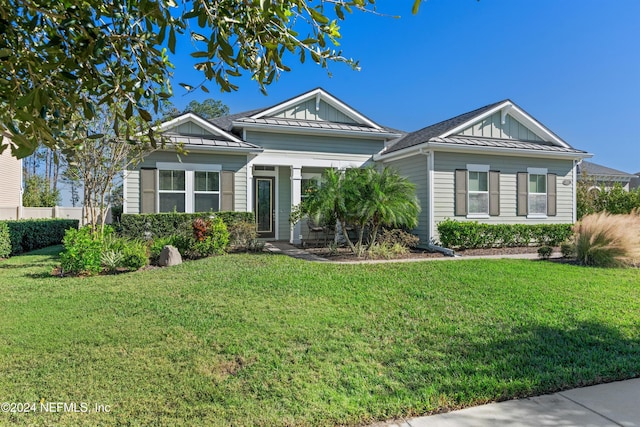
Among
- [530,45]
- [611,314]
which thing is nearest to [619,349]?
[611,314]

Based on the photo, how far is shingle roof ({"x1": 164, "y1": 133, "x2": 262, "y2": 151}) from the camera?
12.0 meters

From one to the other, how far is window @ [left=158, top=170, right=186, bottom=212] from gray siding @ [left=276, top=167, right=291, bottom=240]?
12.1 feet

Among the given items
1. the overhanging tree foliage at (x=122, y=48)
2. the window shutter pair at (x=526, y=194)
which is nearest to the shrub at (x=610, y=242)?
the window shutter pair at (x=526, y=194)

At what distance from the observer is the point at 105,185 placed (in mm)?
10344

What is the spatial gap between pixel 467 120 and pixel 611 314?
9.48 metres

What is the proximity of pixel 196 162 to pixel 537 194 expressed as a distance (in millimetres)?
12479

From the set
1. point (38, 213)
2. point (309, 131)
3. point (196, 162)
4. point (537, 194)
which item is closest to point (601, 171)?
point (537, 194)

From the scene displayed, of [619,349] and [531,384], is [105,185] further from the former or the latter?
[619,349]

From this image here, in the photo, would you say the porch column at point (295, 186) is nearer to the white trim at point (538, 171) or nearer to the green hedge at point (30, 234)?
the green hedge at point (30, 234)

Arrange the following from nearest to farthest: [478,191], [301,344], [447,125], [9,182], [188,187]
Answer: [301,344]
[188,187]
[478,191]
[447,125]
[9,182]

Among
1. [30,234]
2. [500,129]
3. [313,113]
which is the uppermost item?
[313,113]

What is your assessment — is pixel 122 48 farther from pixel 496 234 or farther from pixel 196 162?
pixel 496 234

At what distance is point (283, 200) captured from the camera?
47.9 ft

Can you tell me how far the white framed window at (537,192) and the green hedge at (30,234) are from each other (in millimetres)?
17262
